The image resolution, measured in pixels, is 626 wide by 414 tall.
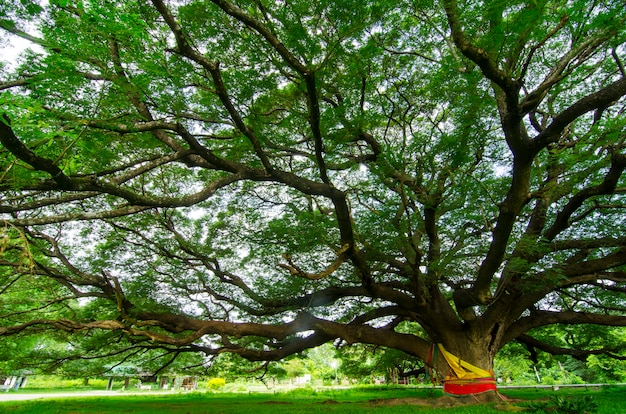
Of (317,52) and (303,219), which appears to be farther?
(303,219)

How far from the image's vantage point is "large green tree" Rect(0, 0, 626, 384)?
3846 millimetres

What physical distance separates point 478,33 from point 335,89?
252cm

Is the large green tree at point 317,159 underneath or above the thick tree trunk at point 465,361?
above

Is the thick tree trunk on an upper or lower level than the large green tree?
lower

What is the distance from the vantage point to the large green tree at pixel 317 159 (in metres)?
3.85

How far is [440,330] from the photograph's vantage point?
784 cm

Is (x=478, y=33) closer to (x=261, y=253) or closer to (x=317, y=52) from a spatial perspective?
(x=317, y=52)

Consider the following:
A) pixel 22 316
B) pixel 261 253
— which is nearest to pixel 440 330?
pixel 261 253

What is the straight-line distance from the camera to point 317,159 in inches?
206

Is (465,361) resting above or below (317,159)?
below

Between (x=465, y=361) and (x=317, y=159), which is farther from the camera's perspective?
(x=465, y=361)

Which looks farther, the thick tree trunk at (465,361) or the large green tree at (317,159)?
the thick tree trunk at (465,361)

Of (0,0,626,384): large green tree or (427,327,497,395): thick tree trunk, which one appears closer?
(0,0,626,384): large green tree

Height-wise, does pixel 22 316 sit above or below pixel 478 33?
below
